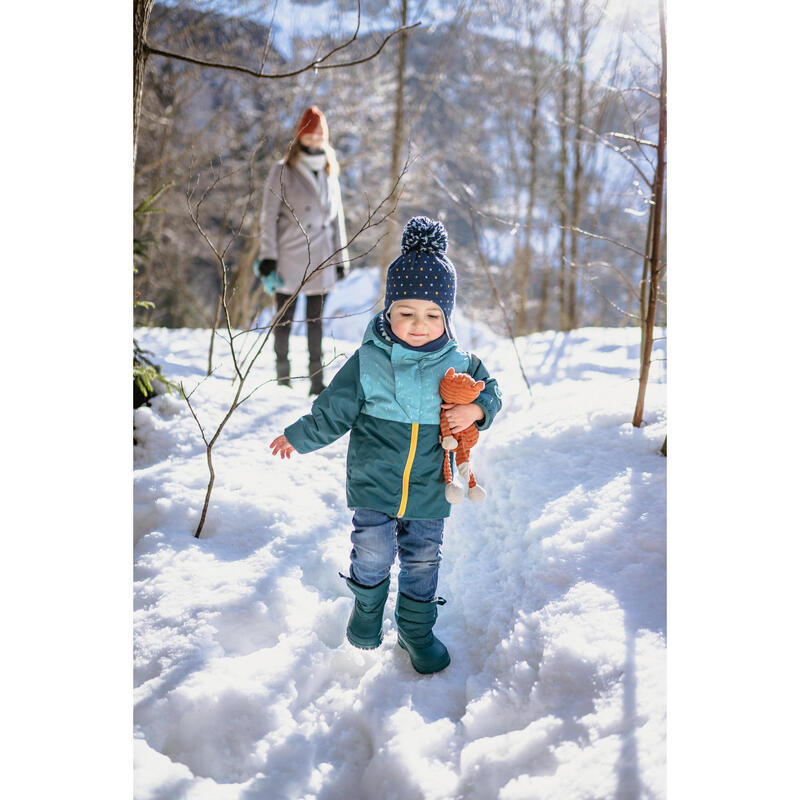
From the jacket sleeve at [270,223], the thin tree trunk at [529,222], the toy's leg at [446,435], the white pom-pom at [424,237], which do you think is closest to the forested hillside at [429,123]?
the thin tree trunk at [529,222]

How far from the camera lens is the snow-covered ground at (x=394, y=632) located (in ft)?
3.82

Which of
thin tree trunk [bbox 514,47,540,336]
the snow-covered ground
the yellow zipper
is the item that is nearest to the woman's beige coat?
the snow-covered ground

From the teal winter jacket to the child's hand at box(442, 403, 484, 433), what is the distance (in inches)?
1.1

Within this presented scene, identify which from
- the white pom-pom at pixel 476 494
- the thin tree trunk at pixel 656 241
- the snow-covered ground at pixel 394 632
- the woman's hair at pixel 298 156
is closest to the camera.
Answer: the snow-covered ground at pixel 394 632

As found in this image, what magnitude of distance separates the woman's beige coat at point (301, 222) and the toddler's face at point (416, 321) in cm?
168

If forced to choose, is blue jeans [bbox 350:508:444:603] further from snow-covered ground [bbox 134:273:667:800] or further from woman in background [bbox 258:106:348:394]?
woman in background [bbox 258:106:348:394]

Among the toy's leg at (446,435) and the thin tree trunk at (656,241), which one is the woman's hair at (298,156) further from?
the toy's leg at (446,435)

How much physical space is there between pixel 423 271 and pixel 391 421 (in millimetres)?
368

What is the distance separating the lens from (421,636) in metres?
1.52

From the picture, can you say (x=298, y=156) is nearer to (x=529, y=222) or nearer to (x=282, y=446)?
(x=282, y=446)

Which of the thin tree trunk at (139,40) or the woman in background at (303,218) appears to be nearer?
the thin tree trunk at (139,40)
